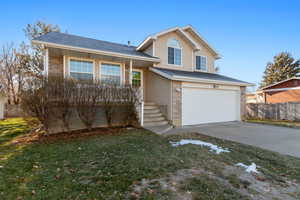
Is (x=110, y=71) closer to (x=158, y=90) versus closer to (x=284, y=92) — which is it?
(x=158, y=90)

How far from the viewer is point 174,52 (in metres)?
10.8

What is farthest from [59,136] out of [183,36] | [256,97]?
[256,97]

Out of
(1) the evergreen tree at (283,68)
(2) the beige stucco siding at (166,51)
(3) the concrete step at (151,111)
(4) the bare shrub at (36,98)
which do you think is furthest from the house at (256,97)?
(4) the bare shrub at (36,98)

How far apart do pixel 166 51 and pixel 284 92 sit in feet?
51.7

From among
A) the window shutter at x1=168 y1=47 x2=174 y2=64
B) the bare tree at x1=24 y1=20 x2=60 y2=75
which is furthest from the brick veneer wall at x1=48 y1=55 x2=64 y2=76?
the bare tree at x1=24 y1=20 x2=60 y2=75

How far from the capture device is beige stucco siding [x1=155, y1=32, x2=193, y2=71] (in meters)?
10.2

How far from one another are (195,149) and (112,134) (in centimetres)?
350

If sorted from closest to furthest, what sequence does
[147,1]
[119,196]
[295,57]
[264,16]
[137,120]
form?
[119,196] → [137,120] → [147,1] → [264,16] → [295,57]

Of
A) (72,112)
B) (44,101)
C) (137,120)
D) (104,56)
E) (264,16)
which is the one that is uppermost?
(264,16)

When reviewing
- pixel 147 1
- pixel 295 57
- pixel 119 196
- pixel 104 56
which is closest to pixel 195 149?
pixel 119 196

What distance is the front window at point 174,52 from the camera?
34.7 feet

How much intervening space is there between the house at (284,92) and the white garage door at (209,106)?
10859mm

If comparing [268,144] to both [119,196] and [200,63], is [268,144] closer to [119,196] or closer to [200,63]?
[119,196]

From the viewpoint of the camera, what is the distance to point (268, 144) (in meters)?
5.29
